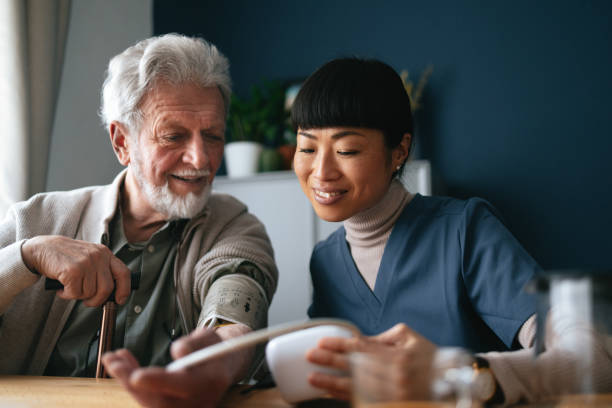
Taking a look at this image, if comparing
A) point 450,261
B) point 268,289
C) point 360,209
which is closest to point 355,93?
point 360,209

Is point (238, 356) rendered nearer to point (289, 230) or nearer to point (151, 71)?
point (151, 71)

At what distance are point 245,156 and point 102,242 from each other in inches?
68.3

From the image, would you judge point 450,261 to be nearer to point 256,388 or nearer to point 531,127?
point 256,388

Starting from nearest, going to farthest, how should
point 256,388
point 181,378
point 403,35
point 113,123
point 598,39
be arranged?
point 181,378 → point 256,388 → point 113,123 → point 598,39 → point 403,35

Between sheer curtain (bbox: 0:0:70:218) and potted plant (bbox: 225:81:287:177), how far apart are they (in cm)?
111

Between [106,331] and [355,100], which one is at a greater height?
[355,100]

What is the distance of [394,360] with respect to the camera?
0.53m

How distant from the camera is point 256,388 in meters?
0.90

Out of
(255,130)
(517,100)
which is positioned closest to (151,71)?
(255,130)

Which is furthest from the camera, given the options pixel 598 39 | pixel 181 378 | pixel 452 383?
pixel 598 39

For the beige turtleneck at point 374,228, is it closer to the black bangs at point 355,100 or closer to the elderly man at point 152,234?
the black bangs at point 355,100

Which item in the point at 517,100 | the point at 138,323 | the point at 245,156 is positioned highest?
the point at 517,100

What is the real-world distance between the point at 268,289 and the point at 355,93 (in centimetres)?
54

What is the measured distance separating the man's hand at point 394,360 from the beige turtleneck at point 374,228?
0.49 m
